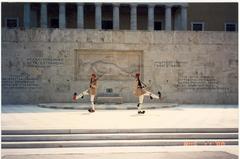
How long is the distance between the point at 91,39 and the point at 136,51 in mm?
2554

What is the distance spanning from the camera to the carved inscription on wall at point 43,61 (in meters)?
20.7

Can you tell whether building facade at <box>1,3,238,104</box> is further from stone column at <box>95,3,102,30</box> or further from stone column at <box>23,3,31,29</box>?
A: stone column at <box>23,3,31,29</box>

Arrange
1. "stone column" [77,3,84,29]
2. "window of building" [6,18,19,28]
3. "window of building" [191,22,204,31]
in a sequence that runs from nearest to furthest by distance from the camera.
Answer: "stone column" [77,3,84,29] < "window of building" [6,18,19,28] < "window of building" [191,22,204,31]

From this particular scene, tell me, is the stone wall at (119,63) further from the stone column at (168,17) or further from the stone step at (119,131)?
the stone column at (168,17)

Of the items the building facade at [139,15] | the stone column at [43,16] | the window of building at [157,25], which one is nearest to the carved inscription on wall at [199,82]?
the building facade at [139,15]

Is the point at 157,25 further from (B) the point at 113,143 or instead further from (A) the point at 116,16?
(B) the point at 113,143

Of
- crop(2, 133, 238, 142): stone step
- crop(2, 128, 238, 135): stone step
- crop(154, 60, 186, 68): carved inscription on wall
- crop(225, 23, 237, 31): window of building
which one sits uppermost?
crop(225, 23, 237, 31): window of building

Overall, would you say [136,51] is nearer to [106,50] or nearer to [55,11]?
[106,50]

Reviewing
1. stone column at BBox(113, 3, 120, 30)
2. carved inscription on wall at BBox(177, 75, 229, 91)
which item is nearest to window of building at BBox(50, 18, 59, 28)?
stone column at BBox(113, 3, 120, 30)

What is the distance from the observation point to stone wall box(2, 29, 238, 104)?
2062 cm

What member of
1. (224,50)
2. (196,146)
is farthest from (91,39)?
(196,146)

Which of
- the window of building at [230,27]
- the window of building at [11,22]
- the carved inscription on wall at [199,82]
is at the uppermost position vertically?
the window of building at [11,22]

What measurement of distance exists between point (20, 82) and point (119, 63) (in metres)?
5.39

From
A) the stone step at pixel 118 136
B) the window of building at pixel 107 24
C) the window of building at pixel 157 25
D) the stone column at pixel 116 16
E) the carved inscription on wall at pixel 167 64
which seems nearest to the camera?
the stone step at pixel 118 136
